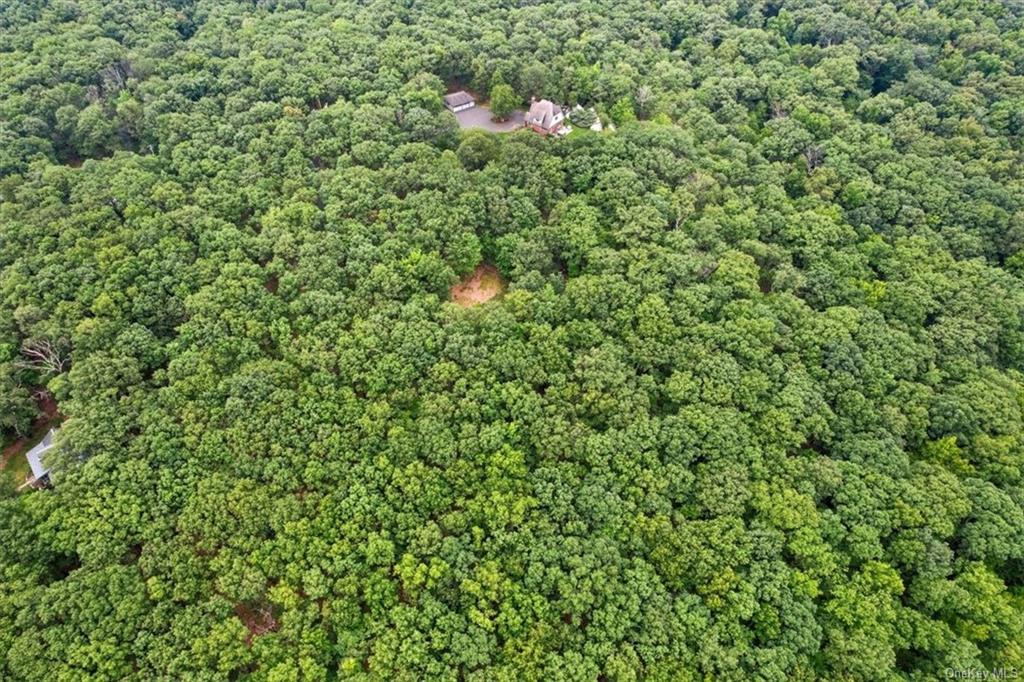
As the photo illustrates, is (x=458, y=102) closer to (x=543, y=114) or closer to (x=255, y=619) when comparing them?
(x=543, y=114)

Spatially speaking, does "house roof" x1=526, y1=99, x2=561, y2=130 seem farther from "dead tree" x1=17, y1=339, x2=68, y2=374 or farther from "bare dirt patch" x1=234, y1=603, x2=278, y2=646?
"bare dirt patch" x1=234, y1=603, x2=278, y2=646

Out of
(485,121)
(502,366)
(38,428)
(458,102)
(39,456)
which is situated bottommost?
(38,428)

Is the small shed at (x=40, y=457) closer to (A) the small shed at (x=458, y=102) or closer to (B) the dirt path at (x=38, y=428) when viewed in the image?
(B) the dirt path at (x=38, y=428)

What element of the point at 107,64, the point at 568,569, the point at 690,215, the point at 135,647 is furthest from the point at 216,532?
the point at 107,64

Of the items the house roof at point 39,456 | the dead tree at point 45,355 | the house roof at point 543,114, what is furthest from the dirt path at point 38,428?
the house roof at point 543,114

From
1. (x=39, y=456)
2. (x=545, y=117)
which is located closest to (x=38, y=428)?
(x=39, y=456)

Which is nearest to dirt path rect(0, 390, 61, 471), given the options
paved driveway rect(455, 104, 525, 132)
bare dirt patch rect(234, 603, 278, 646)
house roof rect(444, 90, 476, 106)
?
bare dirt patch rect(234, 603, 278, 646)

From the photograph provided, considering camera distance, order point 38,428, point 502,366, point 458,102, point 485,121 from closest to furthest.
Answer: point 502,366, point 38,428, point 485,121, point 458,102
